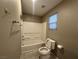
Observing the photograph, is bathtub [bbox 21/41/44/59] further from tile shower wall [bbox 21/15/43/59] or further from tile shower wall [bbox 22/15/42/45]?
tile shower wall [bbox 22/15/42/45]

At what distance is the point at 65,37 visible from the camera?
2238 mm

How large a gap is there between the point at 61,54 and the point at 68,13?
150 centimetres

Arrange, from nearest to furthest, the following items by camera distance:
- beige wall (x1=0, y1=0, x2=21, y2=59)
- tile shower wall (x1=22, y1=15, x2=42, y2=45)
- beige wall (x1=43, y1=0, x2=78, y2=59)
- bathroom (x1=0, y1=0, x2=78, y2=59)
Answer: beige wall (x1=0, y1=0, x2=21, y2=59) < bathroom (x1=0, y1=0, x2=78, y2=59) < beige wall (x1=43, y1=0, x2=78, y2=59) < tile shower wall (x1=22, y1=15, x2=42, y2=45)

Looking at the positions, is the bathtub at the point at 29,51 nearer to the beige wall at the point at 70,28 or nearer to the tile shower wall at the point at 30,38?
the tile shower wall at the point at 30,38

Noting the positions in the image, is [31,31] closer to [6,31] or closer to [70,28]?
[70,28]

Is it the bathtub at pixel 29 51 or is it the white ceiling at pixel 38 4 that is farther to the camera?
the bathtub at pixel 29 51

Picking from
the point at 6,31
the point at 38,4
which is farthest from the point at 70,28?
the point at 6,31

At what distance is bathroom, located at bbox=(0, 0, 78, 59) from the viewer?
0.84 meters

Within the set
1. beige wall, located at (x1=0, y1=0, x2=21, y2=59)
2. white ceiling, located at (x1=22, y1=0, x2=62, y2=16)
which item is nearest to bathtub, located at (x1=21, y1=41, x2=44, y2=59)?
white ceiling, located at (x1=22, y1=0, x2=62, y2=16)

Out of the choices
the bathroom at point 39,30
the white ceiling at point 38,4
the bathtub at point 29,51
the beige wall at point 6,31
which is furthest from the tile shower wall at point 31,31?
the beige wall at point 6,31

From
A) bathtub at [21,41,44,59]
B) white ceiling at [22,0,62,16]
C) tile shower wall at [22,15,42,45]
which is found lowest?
bathtub at [21,41,44,59]

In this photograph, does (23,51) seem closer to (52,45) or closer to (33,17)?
(52,45)

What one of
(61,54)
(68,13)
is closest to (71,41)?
(61,54)

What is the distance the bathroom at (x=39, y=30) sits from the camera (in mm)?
839
